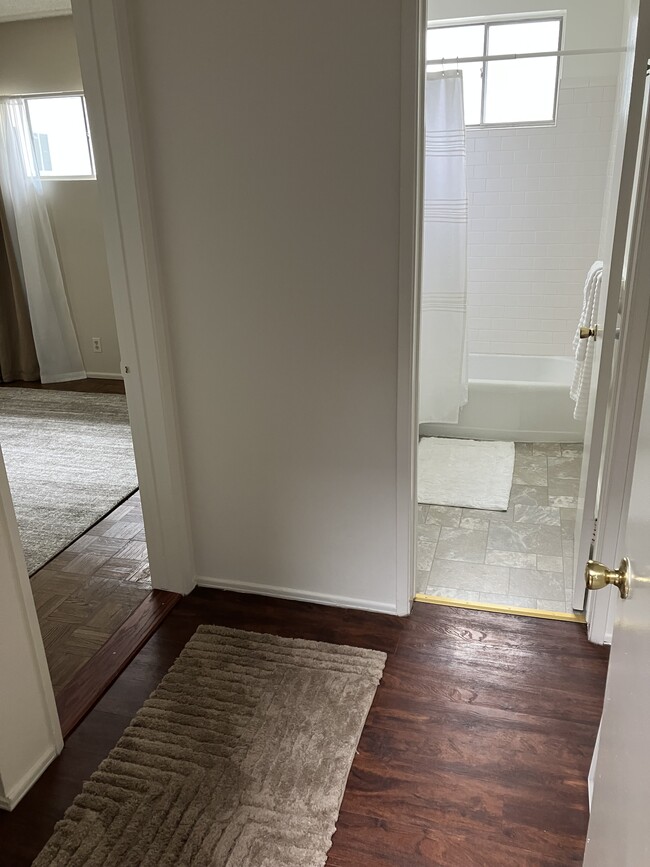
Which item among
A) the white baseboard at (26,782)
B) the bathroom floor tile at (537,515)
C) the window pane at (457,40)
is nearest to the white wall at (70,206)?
the window pane at (457,40)

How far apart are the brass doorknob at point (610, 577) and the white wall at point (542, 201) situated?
11.8ft

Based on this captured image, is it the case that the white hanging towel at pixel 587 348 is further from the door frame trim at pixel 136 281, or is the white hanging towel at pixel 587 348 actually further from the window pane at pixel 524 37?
the window pane at pixel 524 37

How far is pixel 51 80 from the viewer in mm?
4719

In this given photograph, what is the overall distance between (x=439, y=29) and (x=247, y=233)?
2857mm

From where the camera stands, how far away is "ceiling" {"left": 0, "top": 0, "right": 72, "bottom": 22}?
4312 millimetres

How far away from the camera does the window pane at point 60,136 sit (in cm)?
490

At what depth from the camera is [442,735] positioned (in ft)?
6.05

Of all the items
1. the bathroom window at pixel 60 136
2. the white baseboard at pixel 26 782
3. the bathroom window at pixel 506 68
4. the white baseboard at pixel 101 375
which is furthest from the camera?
the white baseboard at pixel 101 375

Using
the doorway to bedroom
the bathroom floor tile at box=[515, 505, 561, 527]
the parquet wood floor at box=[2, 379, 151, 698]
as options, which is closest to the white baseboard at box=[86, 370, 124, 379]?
the doorway to bedroom

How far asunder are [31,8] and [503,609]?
466cm

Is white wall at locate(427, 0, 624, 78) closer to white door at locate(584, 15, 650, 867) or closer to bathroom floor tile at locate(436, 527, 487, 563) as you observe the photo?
bathroom floor tile at locate(436, 527, 487, 563)

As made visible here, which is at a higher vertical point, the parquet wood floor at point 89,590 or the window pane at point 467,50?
the window pane at point 467,50

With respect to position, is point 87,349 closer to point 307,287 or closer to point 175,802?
point 307,287

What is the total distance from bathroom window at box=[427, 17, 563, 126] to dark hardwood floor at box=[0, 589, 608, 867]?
3.12 metres
